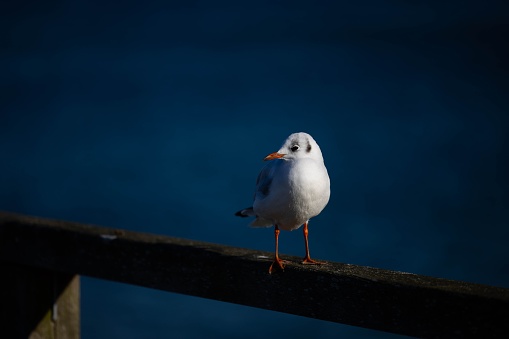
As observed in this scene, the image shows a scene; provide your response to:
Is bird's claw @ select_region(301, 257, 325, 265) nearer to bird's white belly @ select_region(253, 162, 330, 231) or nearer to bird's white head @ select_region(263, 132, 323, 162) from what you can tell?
bird's white belly @ select_region(253, 162, 330, 231)

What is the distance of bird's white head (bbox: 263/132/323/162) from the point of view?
2518mm

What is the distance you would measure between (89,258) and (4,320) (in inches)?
20.5

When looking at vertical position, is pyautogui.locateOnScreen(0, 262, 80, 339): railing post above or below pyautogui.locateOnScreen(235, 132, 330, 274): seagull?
below

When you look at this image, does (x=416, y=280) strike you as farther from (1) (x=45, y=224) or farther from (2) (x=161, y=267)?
(1) (x=45, y=224)

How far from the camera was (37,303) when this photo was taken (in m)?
2.61

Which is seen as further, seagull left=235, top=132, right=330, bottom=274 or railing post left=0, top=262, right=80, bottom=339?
railing post left=0, top=262, right=80, bottom=339

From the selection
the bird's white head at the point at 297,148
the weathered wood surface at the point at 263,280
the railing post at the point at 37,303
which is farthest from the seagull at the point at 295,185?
the railing post at the point at 37,303

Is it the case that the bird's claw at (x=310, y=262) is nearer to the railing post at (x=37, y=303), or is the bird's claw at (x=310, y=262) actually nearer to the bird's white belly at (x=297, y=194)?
the bird's white belly at (x=297, y=194)

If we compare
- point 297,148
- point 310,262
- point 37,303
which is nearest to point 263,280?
point 310,262

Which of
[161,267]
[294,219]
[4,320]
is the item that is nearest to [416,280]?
[294,219]

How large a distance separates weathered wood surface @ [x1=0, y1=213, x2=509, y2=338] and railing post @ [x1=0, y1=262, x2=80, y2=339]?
0.09m

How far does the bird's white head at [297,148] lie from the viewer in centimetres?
252

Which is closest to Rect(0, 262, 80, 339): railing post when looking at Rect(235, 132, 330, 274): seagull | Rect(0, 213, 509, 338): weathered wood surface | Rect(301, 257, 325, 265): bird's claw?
Rect(0, 213, 509, 338): weathered wood surface

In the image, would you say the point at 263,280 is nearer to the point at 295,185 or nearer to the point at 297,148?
the point at 295,185
